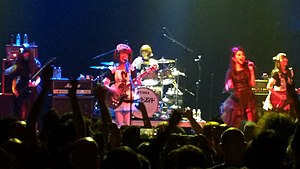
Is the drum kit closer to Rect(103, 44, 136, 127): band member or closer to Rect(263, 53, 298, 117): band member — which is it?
Rect(103, 44, 136, 127): band member

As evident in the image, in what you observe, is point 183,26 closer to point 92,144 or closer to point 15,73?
point 15,73

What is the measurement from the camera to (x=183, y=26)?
639 inches

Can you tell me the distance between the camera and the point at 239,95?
10430mm

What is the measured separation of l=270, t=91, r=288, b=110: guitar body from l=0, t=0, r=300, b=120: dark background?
4.15m

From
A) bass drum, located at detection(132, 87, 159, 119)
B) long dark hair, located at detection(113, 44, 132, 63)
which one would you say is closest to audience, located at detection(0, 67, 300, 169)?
long dark hair, located at detection(113, 44, 132, 63)

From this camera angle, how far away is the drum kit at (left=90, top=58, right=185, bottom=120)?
12539 mm

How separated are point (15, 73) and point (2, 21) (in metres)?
4.03

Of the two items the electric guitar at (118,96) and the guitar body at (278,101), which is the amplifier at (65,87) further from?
the guitar body at (278,101)

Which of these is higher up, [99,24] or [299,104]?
[99,24]

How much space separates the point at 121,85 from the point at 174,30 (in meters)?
4.87

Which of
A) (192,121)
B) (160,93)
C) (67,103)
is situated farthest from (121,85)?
(192,121)

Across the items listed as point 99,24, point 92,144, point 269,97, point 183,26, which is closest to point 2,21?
point 99,24

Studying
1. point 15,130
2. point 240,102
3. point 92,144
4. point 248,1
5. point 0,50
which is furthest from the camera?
point 248,1

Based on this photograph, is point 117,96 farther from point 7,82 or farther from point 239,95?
point 239,95
